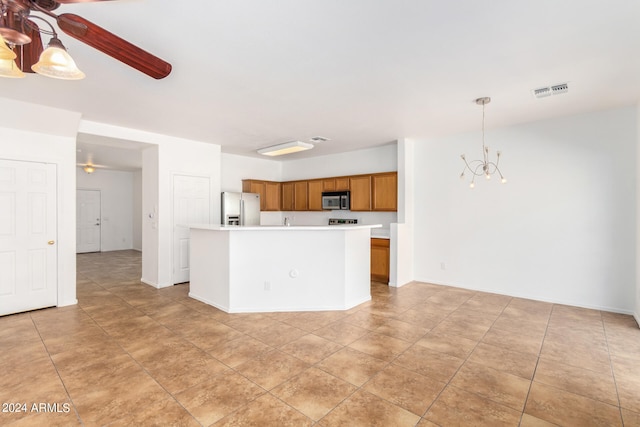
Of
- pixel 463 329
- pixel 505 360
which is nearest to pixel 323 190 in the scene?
pixel 463 329

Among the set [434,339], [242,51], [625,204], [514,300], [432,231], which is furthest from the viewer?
[432,231]

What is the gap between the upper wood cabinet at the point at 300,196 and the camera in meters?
7.23

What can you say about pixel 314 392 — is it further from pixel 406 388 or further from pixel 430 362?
pixel 430 362

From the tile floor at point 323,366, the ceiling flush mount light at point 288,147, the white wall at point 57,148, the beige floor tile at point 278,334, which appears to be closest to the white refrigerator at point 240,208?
the ceiling flush mount light at point 288,147

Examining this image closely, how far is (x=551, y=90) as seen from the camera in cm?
Answer: 322

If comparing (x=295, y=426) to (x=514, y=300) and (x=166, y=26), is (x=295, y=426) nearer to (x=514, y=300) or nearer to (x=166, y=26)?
(x=166, y=26)

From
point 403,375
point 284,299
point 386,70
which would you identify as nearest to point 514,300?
point 403,375

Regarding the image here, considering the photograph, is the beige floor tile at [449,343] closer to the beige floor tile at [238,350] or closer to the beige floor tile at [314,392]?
the beige floor tile at [314,392]

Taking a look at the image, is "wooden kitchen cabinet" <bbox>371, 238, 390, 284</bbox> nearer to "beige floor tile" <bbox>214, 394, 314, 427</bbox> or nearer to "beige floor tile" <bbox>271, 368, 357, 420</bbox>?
"beige floor tile" <bbox>271, 368, 357, 420</bbox>

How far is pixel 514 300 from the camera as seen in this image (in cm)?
452

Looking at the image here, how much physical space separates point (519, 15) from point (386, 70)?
1.05m

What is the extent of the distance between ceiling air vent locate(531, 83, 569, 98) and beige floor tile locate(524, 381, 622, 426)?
2.83 meters

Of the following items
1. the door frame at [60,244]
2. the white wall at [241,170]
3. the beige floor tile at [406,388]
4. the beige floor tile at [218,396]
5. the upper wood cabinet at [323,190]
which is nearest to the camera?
the beige floor tile at [218,396]

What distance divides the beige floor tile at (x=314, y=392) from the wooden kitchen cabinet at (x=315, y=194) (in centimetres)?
471
